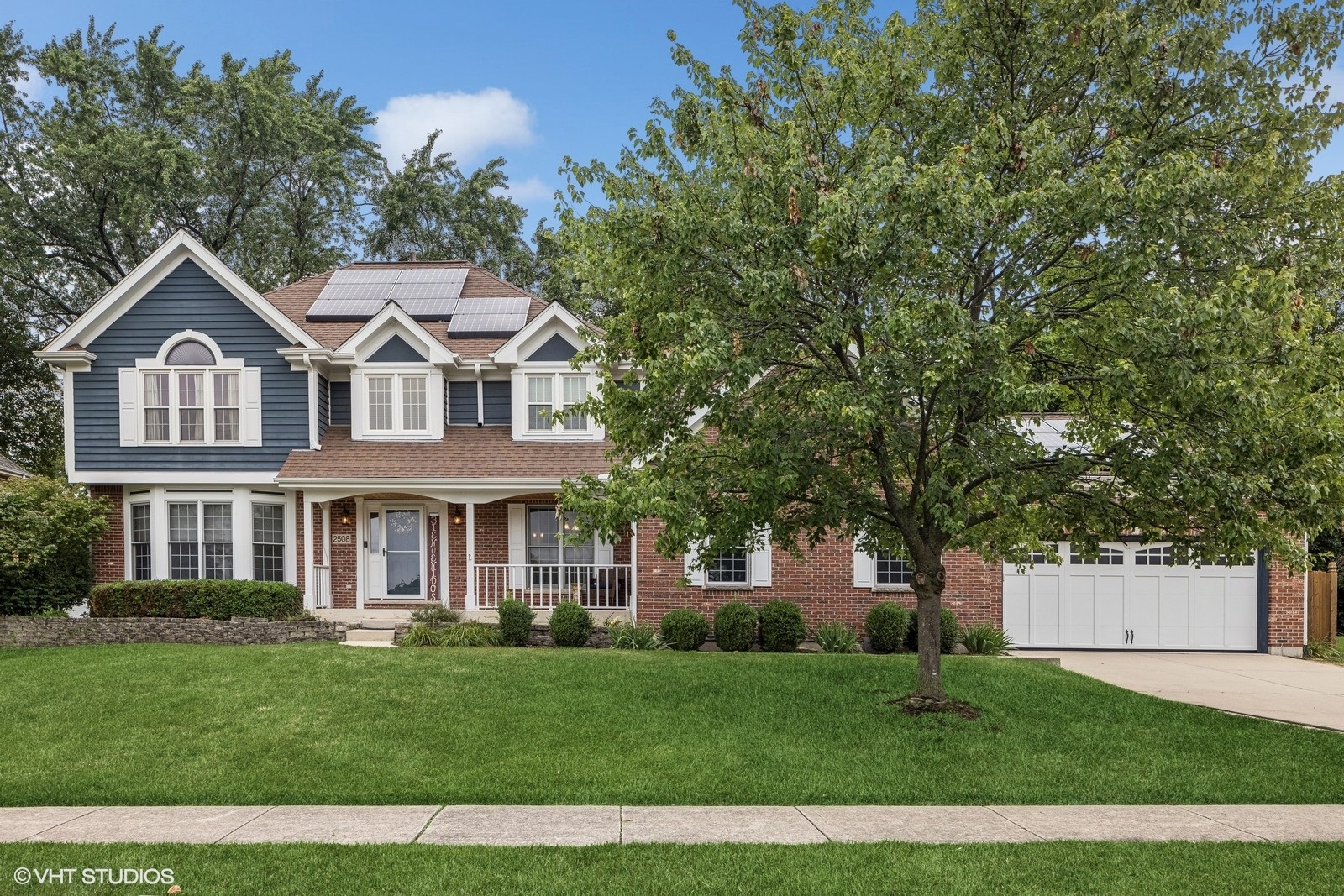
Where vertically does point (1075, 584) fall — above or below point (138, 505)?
below

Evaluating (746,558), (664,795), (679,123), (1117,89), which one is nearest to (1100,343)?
(1117,89)

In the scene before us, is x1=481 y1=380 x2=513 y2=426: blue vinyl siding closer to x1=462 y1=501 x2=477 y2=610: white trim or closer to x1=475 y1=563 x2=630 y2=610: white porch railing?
x1=462 y1=501 x2=477 y2=610: white trim

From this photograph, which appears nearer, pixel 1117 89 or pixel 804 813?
pixel 804 813

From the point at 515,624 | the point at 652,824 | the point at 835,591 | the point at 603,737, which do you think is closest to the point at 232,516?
the point at 515,624

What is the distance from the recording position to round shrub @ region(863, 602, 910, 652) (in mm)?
14562

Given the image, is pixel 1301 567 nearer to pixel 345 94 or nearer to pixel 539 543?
pixel 539 543

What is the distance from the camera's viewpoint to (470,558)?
16.6 meters

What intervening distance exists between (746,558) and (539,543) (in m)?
4.38

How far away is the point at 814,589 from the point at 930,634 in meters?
5.75

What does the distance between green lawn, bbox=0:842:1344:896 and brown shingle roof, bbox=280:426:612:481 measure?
10.6 meters

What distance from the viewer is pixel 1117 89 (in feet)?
28.8

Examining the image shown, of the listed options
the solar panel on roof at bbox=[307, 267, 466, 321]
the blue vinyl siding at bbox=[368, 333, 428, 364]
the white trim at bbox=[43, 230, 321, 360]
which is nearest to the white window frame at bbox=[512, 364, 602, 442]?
the blue vinyl siding at bbox=[368, 333, 428, 364]

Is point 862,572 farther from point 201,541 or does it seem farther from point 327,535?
point 201,541

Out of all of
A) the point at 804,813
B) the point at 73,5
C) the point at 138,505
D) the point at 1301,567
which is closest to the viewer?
the point at 804,813
